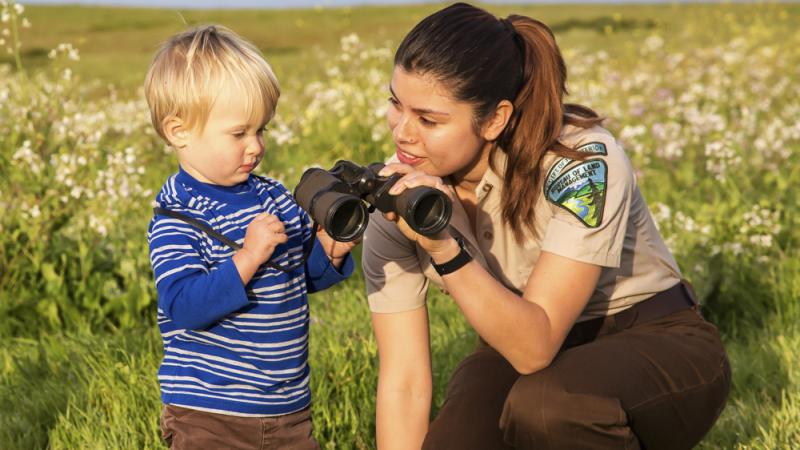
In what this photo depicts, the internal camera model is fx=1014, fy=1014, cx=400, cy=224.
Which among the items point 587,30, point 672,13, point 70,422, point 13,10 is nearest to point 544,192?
point 70,422

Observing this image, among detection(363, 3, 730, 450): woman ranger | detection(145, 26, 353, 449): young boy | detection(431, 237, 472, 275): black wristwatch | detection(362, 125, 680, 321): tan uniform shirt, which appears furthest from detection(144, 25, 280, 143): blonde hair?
detection(362, 125, 680, 321): tan uniform shirt

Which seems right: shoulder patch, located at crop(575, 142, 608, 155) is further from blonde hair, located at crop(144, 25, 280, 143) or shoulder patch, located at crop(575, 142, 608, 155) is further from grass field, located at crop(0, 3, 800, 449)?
grass field, located at crop(0, 3, 800, 449)

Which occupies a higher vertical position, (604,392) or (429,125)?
(429,125)

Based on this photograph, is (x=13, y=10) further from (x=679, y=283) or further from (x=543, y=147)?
(x=679, y=283)

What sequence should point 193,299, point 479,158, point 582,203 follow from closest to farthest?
point 193,299 < point 582,203 < point 479,158

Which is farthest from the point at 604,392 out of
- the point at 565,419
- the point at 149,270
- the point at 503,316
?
the point at 149,270

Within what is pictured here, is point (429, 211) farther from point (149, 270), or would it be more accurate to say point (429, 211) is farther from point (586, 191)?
point (149, 270)

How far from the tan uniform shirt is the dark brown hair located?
0.19 ft

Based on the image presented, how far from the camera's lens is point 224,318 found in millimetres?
2777

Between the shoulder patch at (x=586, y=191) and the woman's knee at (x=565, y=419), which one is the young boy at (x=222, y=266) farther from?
the shoulder patch at (x=586, y=191)

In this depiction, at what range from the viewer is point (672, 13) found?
41.2m

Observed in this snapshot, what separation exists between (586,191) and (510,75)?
43cm

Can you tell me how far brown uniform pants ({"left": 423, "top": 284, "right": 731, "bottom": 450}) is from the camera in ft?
9.71

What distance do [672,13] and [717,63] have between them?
31422 mm
